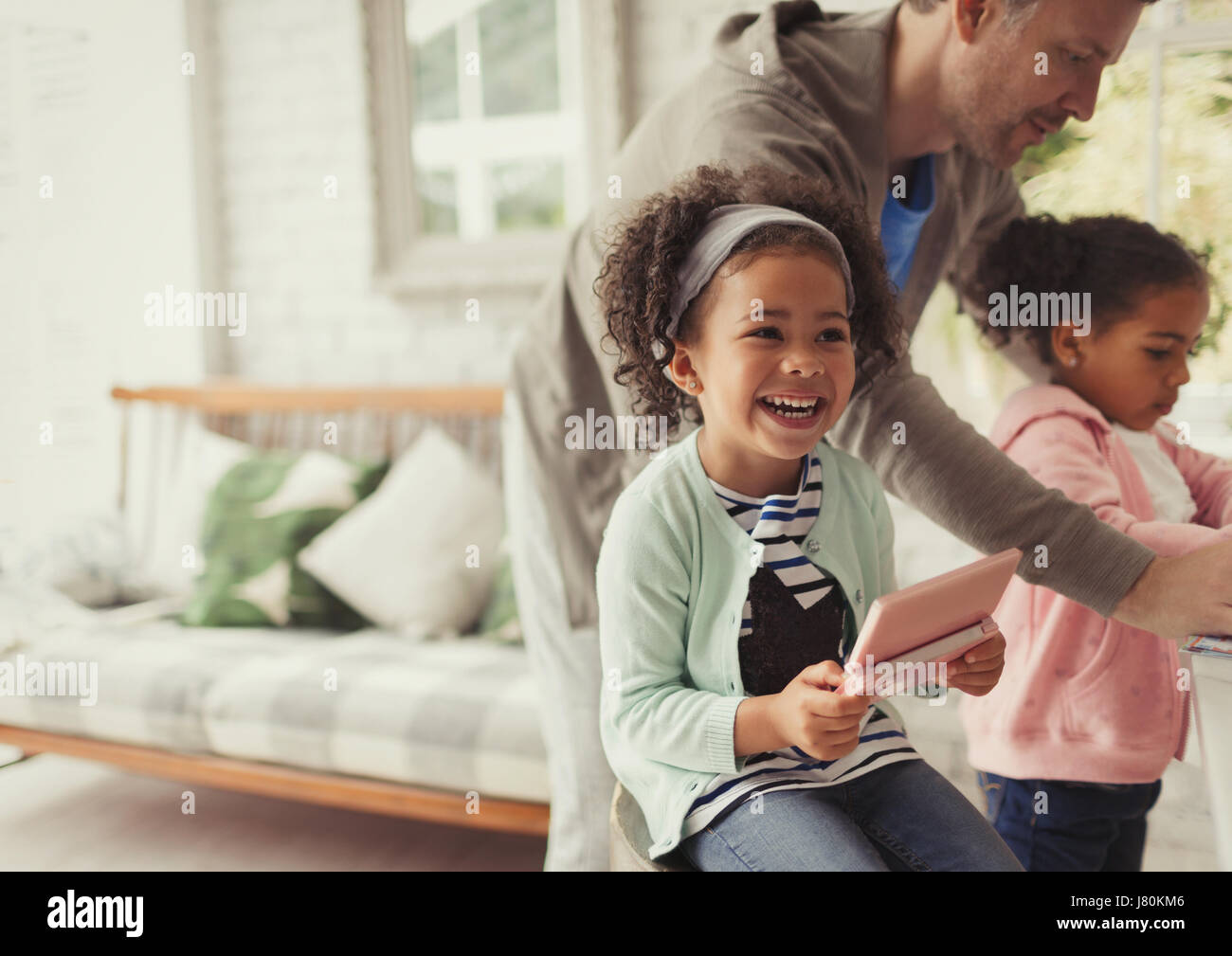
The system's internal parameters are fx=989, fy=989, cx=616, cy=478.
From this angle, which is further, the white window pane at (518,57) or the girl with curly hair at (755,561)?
the white window pane at (518,57)

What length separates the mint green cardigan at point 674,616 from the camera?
624 millimetres

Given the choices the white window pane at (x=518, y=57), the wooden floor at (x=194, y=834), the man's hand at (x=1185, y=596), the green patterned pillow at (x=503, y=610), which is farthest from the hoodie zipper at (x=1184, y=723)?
the white window pane at (x=518, y=57)

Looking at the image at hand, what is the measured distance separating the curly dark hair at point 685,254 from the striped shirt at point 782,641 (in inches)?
4.2

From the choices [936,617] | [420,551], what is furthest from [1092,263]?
[420,551]

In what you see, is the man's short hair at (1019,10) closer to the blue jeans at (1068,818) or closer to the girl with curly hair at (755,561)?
the girl with curly hair at (755,561)

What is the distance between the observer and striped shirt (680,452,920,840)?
24.6 inches

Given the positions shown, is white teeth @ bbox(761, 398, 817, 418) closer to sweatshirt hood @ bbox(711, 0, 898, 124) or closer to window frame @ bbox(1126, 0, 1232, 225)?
sweatshirt hood @ bbox(711, 0, 898, 124)

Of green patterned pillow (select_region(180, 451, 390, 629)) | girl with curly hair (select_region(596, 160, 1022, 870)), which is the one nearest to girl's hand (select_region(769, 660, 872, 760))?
girl with curly hair (select_region(596, 160, 1022, 870))

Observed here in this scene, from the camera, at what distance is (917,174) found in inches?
31.4

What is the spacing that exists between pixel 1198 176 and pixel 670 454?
0.50 m

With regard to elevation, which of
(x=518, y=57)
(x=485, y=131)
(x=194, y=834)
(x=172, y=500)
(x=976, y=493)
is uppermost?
(x=518, y=57)

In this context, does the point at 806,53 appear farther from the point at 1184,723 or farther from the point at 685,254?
the point at 1184,723

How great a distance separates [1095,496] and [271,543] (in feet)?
5.27

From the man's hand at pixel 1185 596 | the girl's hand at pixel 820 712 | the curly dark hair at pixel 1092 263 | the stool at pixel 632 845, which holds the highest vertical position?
the curly dark hair at pixel 1092 263
